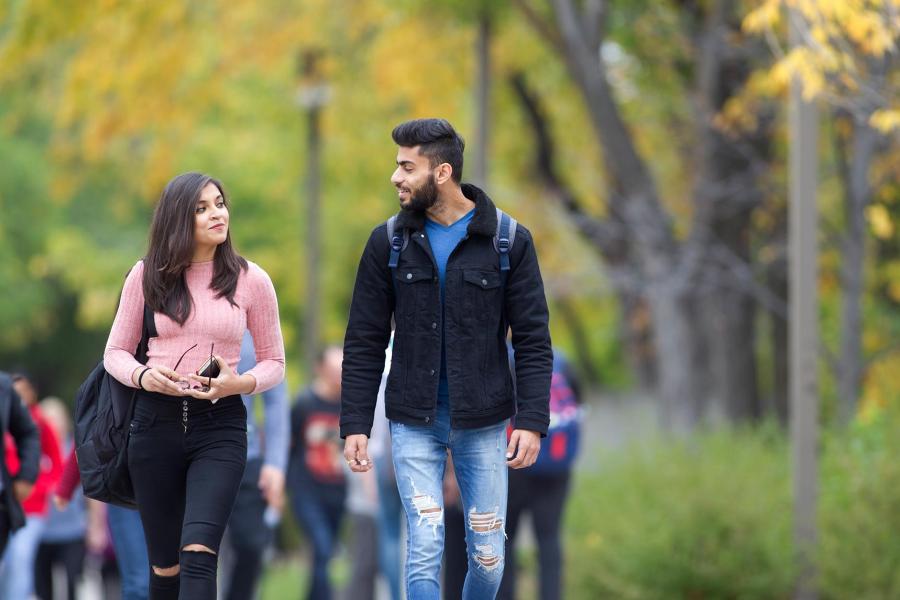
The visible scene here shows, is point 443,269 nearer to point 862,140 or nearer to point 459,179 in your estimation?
point 459,179

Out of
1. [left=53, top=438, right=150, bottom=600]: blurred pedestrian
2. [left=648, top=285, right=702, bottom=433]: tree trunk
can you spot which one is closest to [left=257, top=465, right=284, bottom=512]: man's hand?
[left=53, top=438, right=150, bottom=600]: blurred pedestrian

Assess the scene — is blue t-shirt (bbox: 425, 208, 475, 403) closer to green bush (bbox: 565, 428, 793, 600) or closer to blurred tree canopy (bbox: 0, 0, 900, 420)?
blurred tree canopy (bbox: 0, 0, 900, 420)

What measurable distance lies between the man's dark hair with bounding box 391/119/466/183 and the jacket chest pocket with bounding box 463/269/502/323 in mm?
398

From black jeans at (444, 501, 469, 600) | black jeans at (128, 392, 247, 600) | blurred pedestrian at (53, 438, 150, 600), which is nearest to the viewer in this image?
black jeans at (128, 392, 247, 600)

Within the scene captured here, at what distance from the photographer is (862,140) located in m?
13.6

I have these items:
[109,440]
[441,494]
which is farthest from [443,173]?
[109,440]

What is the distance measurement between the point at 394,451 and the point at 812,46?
173 inches

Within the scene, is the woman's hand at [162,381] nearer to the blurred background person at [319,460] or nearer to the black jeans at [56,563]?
the blurred background person at [319,460]

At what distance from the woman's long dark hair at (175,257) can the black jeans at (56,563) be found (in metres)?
5.62

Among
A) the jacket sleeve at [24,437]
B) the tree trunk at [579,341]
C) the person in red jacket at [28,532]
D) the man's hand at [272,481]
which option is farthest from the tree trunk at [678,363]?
the tree trunk at [579,341]

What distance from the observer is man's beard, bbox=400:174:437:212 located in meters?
6.02

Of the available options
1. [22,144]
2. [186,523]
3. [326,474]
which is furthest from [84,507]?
[22,144]

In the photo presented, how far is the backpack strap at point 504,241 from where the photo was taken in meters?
6.04

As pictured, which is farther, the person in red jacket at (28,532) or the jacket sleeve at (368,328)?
the person in red jacket at (28,532)
